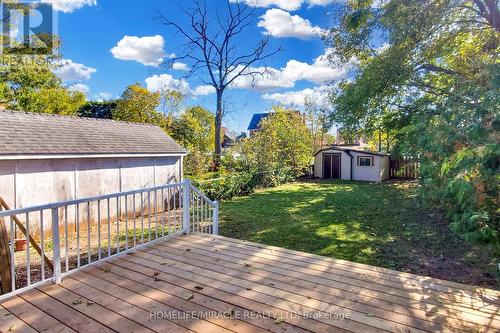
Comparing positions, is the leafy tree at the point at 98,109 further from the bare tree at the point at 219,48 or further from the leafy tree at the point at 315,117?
the leafy tree at the point at 315,117

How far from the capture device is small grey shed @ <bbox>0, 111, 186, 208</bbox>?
6586 millimetres

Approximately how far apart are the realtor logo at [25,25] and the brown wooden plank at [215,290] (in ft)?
45.1

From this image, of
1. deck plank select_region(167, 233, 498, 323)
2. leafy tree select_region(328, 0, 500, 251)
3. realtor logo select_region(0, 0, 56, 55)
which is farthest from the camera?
realtor logo select_region(0, 0, 56, 55)

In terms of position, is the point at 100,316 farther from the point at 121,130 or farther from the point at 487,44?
the point at 487,44

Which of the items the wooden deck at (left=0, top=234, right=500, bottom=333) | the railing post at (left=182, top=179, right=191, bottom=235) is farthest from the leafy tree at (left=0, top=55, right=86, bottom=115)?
the wooden deck at (left=0, top=234, right=500, bottom=333)

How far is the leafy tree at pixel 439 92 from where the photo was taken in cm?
296

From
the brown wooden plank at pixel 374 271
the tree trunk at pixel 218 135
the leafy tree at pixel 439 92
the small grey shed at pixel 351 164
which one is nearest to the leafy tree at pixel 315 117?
the small grey shed at pixel 351 164

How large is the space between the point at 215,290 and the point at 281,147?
1469cm

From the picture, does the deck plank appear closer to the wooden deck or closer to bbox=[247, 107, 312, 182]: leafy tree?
the wooden deck

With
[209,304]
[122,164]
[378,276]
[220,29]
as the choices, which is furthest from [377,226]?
[220,29]

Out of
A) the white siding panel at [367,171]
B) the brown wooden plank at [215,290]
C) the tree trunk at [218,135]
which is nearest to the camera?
the brown wooden plank at [215,290]

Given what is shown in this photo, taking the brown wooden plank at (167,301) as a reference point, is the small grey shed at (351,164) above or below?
above

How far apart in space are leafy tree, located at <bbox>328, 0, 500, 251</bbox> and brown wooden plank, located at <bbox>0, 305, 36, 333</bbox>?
151 inches

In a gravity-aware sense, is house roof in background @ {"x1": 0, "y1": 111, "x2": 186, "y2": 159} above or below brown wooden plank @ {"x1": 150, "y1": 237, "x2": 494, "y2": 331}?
above
